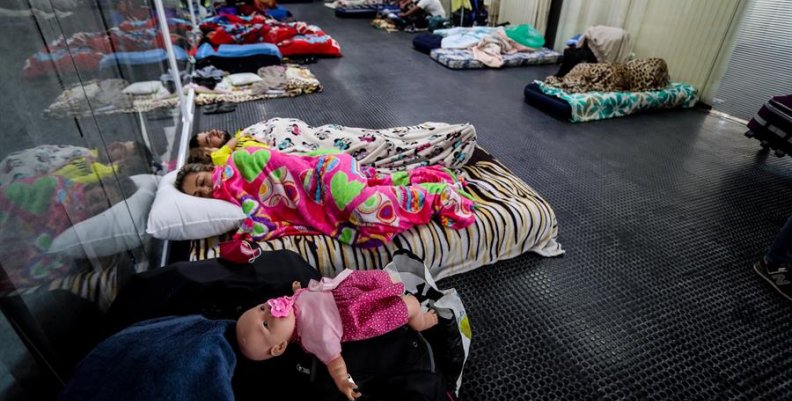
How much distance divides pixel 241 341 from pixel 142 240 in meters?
0.77

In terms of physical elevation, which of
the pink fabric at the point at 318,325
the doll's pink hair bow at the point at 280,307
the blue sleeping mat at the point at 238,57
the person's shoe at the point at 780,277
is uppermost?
the doll's pink hair bow at the point at 280,307

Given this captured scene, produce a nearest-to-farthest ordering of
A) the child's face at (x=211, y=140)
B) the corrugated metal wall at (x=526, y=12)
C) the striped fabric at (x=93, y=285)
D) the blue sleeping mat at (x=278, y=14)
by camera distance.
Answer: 1. the striped fabric at (x=93, y=285)
2. the child's face at (x=211, y=140)
3. the corrugated metal wall at (x=526, y=12)
4. the blue sleeping mat at (x=278, y=14)

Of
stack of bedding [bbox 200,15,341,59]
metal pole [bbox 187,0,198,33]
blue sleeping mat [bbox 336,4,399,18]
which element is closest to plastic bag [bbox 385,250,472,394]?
stack of bedding [bbox 200,15,341,59]

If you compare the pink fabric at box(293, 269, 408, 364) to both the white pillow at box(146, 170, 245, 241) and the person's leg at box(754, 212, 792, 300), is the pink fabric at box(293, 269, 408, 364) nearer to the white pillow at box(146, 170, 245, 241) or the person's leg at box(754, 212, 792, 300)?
the white pillow at box(146, 170, 245, 241)

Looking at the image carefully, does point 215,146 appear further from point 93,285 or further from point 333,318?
point 333,318

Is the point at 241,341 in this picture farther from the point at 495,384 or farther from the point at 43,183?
A: the point at 495,384

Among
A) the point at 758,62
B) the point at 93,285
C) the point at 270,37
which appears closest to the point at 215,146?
the point at 93,285

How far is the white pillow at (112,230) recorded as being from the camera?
96 cm

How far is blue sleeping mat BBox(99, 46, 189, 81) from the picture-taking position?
1558mm

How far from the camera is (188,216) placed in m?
1.44

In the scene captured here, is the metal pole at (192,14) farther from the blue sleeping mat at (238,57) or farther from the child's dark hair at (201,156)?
the child's dark hair at (201,156)

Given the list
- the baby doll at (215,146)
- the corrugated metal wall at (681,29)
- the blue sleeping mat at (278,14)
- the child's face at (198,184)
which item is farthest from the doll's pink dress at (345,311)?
the blue sleeping mat at (278,14)

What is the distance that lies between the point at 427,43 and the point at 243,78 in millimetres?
2537

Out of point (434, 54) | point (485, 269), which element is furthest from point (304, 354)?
point (434, 54)
